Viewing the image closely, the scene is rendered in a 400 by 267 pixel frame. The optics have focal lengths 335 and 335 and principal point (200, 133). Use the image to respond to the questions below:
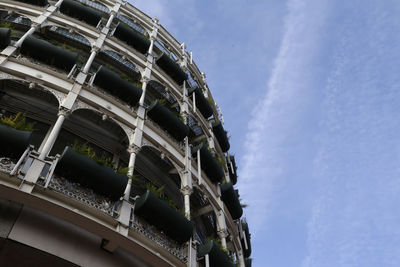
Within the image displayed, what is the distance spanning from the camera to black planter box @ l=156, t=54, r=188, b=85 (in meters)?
21.1

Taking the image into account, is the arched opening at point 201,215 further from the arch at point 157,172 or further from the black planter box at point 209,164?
the black planter box at point 209,164

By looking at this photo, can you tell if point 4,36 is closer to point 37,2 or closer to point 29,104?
point 29,104

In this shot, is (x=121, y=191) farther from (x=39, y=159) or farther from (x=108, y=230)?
(x=39, y=159)

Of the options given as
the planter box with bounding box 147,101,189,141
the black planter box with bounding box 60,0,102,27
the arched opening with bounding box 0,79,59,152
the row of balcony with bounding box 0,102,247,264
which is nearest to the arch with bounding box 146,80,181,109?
the planter box with bounding box 147,101,189,141

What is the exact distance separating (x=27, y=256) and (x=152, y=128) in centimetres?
759

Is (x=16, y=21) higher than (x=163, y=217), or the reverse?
(x=16, y=21)

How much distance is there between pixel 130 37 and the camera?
20172mm

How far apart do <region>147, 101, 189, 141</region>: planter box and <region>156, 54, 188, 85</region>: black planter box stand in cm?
593

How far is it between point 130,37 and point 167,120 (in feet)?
23.6

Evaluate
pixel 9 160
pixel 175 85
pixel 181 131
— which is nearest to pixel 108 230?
pixel 9 160

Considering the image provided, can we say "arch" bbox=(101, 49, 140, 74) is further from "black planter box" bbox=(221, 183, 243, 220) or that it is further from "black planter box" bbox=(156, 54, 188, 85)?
"black planter box" bbox=(221, 183, 243, 220)

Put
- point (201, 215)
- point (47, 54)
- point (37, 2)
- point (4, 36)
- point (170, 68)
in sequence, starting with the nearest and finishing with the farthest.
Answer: point (4, 36) → point (47, 54) → point (201, 215) → point (37, 2) → point (170, 68)

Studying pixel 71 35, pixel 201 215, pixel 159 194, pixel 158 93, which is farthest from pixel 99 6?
pixel 159 194

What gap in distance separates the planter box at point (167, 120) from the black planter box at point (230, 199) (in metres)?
3.52
